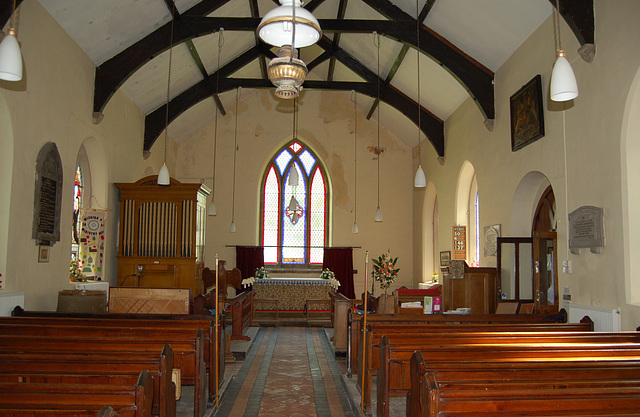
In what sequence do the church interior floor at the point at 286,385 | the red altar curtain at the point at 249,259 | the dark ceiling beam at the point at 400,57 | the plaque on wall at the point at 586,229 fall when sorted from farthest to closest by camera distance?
the red altar curtain at the point at 249,259 < the dark ceiling beam at the point at 400,57 < the plaque on wall at the point at 586,229 < the church interior floor at the point at 286,385

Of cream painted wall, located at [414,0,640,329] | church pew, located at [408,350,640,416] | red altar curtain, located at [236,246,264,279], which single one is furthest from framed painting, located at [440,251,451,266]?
church pew, located at [408,350,640,416]

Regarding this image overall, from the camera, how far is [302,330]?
1026 cm

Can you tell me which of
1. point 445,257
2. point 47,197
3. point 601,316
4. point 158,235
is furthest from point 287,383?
point 445,257

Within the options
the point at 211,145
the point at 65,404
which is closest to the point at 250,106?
the point at 211,145

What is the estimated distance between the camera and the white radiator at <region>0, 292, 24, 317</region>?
566 centimetres

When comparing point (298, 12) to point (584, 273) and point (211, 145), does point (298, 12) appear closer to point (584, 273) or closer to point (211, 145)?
point (584, 273)

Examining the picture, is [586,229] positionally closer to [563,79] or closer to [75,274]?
[563,79]

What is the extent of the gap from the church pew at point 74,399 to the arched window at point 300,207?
36.8 ft

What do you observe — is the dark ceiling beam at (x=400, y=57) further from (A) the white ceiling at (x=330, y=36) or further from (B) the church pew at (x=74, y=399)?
(B) the church pew at (x=74, y=399)

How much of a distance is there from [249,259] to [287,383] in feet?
24.7

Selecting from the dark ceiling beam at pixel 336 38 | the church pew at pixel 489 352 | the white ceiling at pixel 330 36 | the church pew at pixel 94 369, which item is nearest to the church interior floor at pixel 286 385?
the church pew at pixel 489 352

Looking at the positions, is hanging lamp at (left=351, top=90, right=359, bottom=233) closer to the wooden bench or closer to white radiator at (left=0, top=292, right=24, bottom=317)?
the wooden bench

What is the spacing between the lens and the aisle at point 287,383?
501 cm

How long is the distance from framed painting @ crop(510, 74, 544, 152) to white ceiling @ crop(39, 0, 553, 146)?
0.74m
